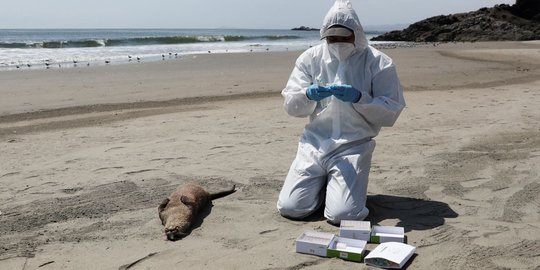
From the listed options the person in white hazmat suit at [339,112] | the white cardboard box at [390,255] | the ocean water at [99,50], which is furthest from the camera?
the ocean water at [99,50]

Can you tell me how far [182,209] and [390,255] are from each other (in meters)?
1.62

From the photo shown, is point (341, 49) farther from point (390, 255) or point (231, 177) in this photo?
point (231, 177)

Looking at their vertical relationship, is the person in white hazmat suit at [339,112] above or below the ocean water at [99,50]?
above

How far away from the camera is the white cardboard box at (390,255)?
3297 mm

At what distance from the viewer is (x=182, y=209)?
4.12 m

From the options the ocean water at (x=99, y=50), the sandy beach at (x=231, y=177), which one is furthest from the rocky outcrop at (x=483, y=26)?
the sandy beach at (x=231, y=177)

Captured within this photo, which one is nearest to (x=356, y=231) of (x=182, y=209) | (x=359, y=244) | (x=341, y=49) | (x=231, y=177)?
(x=359, y=244)

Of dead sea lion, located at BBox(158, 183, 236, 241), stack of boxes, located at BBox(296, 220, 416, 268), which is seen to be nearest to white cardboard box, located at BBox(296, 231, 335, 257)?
stack of boxes, located at BBox(296, 220, 416, 268)

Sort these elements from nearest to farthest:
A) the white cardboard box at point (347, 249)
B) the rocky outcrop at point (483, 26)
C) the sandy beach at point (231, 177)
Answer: the white cardboard box at point (347, 249) → the sandy beach at point (231, 177) → the rocky outcrop at point (483, 26)

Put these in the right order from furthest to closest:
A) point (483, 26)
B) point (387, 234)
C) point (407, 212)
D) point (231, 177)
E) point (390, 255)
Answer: point (483, 26)
point (231, 177)
point (407, 212)
point (387, 234)
point (390, 255)

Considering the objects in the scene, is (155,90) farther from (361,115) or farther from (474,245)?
(474,245)

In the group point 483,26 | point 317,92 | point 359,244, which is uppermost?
point 483,26

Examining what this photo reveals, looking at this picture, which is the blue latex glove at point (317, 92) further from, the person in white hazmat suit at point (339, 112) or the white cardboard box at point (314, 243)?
the white cardboard box at point (314, 243)

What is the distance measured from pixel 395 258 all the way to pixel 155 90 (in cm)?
907
